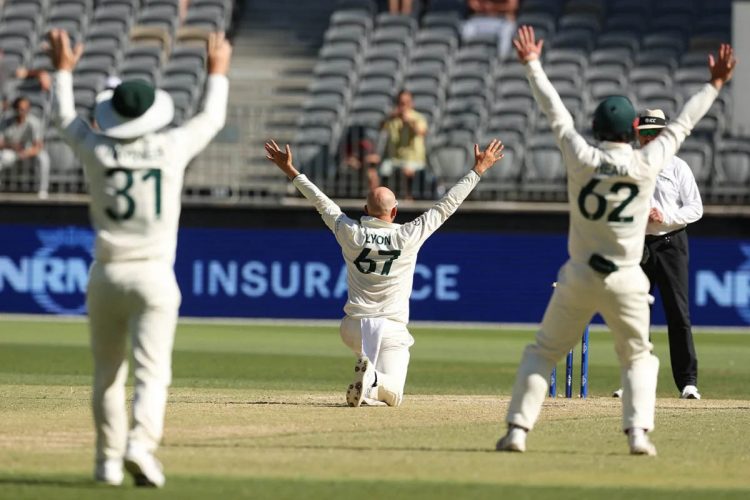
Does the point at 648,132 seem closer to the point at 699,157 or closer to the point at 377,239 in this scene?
the point at 377,239

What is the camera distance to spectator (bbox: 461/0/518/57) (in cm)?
2964

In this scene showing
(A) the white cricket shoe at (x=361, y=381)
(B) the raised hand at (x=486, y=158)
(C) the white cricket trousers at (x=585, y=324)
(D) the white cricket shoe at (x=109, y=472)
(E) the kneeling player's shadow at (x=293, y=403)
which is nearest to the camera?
(D) the white cricket shoe at (x=109, y=472)

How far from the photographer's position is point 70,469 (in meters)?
8.62

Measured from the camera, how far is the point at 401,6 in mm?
31109

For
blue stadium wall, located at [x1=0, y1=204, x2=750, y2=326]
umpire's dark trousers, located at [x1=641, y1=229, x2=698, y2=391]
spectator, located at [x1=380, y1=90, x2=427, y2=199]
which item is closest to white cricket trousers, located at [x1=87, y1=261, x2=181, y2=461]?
umpire's dark trousers, located at [x1=641, y1=229, x2=698, y2=391]

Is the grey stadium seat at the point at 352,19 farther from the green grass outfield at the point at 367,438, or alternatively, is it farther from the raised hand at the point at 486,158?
the raised hand at the point at 486,158

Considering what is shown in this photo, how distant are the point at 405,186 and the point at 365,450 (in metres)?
15.5

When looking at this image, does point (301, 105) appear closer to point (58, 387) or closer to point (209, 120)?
point (58, 387)

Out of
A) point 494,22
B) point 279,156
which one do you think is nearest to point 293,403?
point 279,156

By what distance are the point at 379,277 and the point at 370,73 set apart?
17148 millimetres

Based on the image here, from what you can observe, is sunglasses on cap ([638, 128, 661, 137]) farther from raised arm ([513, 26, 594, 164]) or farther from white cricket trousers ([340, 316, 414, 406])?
raised arm ([513, 26, 594, 164])

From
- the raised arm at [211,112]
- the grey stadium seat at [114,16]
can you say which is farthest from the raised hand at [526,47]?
the grey stadium seat at [114,16]

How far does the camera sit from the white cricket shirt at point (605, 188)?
9.18m

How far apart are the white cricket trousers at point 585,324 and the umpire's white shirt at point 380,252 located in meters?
2.80
